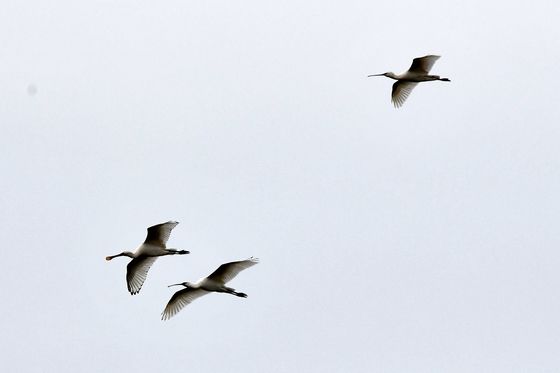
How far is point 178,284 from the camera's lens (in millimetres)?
46906

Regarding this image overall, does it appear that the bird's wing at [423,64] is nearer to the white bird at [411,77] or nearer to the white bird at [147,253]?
the white bird at [411,77]

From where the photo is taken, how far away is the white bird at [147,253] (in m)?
47.1

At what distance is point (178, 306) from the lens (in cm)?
4781

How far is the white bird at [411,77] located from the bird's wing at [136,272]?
34.1 ft

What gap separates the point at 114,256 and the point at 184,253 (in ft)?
13.1

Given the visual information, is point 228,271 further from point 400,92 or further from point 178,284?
point 400,92

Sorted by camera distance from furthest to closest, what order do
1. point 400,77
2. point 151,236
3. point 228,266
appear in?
point 400,77, point 151,236, point 228,266

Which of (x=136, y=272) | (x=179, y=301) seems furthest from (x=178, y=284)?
(x=136, y=272)

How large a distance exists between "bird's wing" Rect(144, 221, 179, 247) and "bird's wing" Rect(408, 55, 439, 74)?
10.0 meters

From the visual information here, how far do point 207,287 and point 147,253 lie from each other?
302 cm

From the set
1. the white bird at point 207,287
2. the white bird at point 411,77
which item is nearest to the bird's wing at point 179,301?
the white bird at point 207,287

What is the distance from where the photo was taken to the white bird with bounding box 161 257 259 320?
4441 centimetres

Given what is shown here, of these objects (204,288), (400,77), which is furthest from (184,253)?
(400,77)

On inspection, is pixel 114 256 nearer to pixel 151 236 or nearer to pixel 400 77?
pixel 151 236
